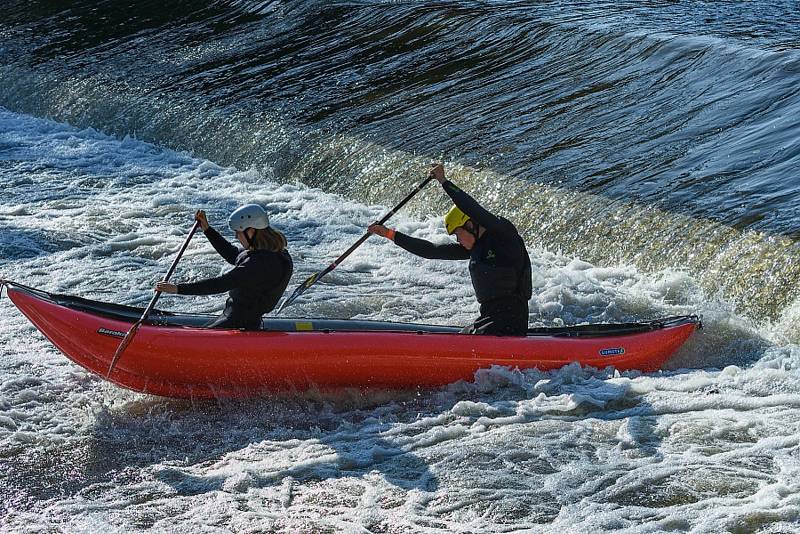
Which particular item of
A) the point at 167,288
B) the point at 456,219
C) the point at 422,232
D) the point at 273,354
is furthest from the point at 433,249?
the point at 422,232

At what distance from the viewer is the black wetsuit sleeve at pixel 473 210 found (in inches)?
267

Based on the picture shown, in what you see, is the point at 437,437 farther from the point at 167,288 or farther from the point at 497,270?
the point at 167,288

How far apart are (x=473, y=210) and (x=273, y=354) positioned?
1.51m

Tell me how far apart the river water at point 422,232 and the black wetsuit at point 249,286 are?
0.54 meters

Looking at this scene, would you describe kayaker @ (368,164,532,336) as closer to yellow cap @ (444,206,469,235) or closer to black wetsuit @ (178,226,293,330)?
yellow cap @ (444,206,469,235)

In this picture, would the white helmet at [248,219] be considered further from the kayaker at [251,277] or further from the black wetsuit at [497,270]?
the black wetsuit at [497,270]

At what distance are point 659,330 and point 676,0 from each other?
353 inches

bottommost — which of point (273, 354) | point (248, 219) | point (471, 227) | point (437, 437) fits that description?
point (437, 437)

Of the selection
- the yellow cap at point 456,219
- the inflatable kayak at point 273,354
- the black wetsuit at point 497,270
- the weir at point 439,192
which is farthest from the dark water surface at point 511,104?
the yellow cap at point 456,219

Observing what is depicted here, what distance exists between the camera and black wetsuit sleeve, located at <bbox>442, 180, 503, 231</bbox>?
6.77m

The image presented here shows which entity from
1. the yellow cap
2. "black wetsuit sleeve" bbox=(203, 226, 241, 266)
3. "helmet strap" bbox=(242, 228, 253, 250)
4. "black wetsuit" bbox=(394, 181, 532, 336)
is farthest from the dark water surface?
"helmet strap" bbox=(242, 228, 253, 250)

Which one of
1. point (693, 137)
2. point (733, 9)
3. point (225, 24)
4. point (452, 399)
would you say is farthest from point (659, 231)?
point (225, 24)

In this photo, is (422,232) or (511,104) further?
(511,104)

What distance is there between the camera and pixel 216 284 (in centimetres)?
646
